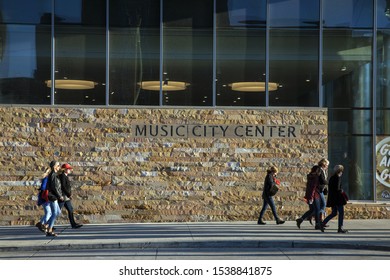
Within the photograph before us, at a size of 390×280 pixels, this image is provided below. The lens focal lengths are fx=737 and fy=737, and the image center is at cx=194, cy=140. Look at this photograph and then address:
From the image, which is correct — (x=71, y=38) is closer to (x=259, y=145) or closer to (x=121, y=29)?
(x=121, y=29)

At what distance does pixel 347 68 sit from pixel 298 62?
1.42m

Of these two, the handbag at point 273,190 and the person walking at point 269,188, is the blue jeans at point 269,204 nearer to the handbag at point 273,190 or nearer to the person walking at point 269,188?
the person walking at point 269,188

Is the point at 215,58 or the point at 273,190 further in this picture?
the point at 215,58

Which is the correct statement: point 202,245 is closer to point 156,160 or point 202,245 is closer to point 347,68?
point 156,160

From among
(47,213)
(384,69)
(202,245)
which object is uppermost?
(384,69)

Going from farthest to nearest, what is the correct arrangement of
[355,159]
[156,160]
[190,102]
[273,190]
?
[355,159], [190,102], [156,160], [273,190]

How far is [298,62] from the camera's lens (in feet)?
68.1

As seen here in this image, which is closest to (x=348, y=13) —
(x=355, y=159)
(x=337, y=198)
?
(x=355, y=159)

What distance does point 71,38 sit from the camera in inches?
798

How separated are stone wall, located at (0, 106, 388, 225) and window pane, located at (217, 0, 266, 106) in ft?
1.61

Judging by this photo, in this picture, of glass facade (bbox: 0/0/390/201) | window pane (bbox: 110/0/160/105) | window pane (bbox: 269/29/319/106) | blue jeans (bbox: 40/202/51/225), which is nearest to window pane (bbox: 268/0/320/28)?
glass facade (bbox: 0/0/390/201)

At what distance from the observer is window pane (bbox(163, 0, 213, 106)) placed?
20484 millimetres

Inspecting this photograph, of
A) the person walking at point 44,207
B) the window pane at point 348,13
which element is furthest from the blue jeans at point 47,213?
the window pane at point 348,13
